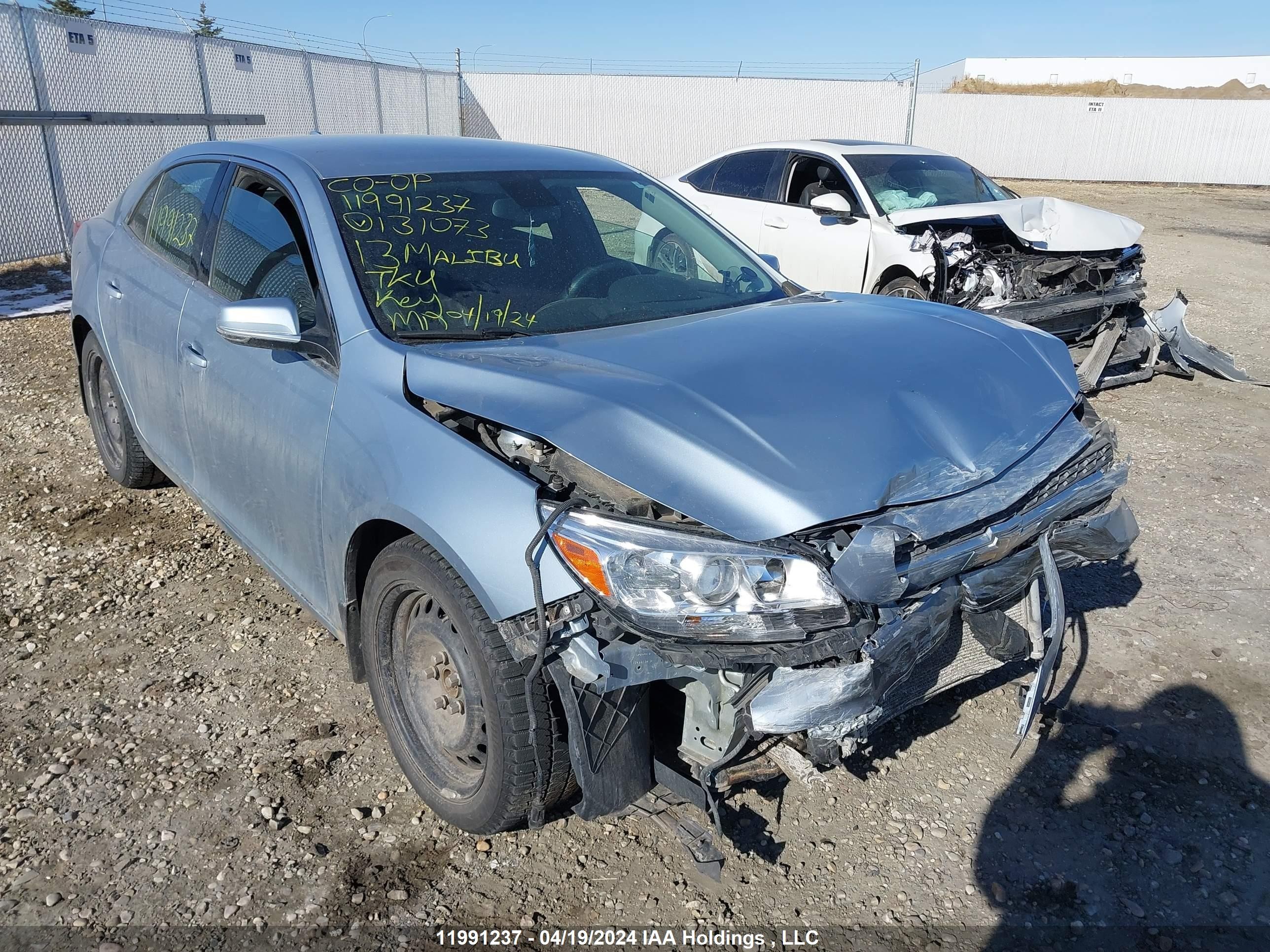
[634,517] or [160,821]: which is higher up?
[634,517]

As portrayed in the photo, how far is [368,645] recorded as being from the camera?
9.32 ft

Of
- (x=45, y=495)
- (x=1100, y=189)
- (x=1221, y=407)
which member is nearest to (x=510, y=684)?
(x=45, y=495)

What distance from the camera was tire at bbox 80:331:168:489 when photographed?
4.66 metres

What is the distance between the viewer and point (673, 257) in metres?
3.62

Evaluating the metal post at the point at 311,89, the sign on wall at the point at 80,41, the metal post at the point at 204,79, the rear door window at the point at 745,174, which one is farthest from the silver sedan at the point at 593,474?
the metal post at the point at 311,89

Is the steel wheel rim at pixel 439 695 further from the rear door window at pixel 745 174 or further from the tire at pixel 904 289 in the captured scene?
the rear door window at pixel 745 174

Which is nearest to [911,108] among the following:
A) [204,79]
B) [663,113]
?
[663,113]

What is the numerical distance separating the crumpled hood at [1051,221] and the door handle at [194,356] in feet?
→ 18.5

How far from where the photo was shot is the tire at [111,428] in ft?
15.3

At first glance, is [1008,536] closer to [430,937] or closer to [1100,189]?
[430,937]

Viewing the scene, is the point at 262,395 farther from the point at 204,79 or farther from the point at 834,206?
the point at 204,79

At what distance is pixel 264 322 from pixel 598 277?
1.12m

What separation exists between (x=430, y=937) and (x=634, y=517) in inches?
46.7

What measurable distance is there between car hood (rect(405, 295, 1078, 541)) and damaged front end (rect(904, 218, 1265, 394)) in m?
4.26
